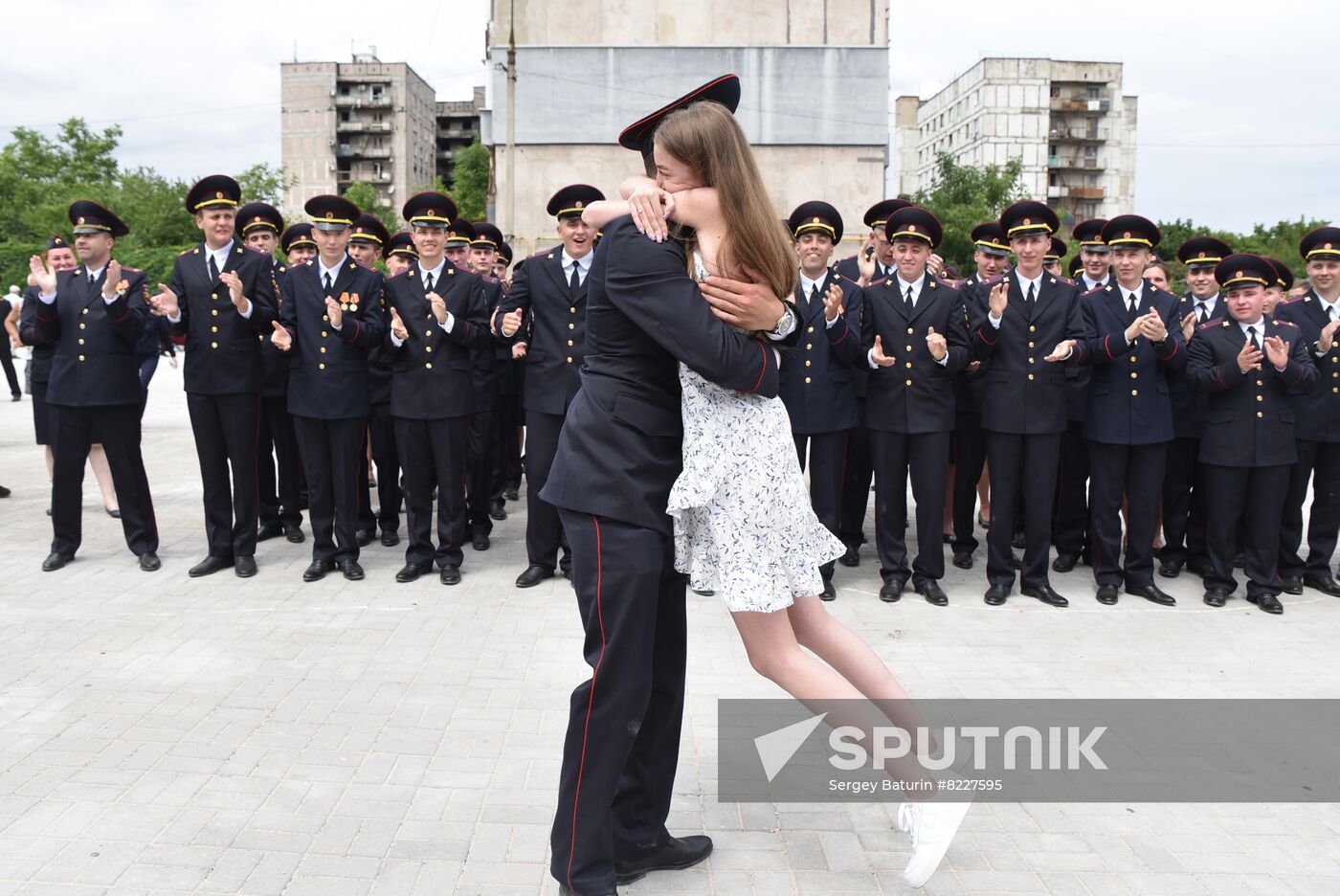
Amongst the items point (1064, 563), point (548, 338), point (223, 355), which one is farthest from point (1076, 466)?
point (223, 355)

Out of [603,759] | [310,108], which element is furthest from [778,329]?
[310,108]

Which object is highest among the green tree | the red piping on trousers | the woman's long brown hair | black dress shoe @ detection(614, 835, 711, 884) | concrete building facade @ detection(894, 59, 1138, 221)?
concrete building facade @ detection(894, 59, 1138, 221)

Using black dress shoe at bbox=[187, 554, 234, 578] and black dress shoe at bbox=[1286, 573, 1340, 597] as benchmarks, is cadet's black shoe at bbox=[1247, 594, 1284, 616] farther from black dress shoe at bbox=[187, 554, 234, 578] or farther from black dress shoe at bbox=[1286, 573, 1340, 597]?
black dress shoe at bbox=[187, 554, 234, 578]

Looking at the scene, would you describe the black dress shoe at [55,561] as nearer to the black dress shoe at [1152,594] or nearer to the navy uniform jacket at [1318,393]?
the black dress shoe at [1152,594]

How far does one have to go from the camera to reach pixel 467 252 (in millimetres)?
9711

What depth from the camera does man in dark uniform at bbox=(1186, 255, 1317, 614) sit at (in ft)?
22.2

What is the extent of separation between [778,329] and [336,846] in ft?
7.06

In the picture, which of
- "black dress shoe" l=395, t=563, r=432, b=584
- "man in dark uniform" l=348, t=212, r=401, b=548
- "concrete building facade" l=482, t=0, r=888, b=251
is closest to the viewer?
"black dress shoe" l=395, t=563, r=432, b=584

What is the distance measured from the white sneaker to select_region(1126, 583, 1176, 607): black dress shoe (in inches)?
173

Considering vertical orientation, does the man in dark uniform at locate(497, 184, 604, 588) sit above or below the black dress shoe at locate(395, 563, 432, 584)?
above

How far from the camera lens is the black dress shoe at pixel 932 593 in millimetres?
6699

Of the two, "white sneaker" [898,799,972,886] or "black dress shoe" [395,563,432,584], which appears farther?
"black dress shoe" [395,563,432,584]

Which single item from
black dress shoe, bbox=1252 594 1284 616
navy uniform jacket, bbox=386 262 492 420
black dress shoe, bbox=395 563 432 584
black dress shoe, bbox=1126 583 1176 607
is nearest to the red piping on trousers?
black dress shoe, bbox=395 563 432 584

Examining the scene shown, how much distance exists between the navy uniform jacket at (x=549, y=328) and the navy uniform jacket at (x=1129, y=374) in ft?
10.5
